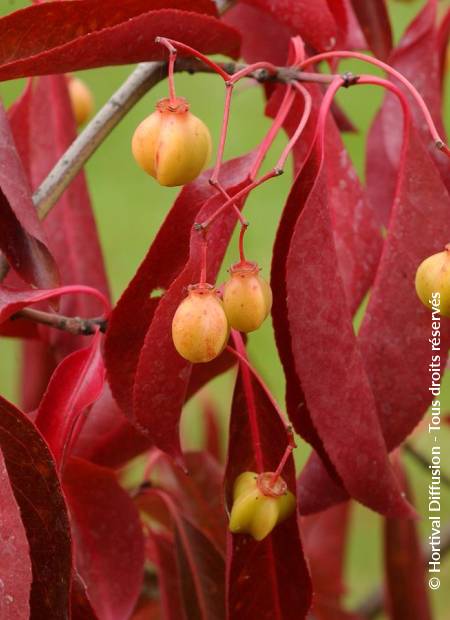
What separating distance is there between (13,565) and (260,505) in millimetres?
196

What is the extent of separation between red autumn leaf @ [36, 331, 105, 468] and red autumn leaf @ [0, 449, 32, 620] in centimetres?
12

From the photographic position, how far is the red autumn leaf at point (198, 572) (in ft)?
3.25

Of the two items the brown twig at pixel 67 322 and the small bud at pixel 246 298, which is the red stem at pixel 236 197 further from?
the brown twig at pixel 67 322

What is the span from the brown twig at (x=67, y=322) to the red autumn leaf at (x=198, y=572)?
0.23 m

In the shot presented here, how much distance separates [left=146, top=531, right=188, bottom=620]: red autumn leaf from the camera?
1.09m

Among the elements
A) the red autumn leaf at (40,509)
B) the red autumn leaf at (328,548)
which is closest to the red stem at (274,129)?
the red autumn leaf at (40,509)

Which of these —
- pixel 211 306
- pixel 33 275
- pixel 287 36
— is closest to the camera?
pixel 211 306

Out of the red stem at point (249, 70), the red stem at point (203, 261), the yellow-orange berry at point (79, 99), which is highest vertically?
the yellow-orange berry at point (79, 99)

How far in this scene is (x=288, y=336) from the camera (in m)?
0.81

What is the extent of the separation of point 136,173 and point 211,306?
351 cm

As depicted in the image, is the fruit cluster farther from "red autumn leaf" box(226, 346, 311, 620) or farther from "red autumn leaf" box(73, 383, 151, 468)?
A: "red autumn leaf" box(73, 383, 151, 468)

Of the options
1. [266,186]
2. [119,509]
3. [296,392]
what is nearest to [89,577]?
[119,509]

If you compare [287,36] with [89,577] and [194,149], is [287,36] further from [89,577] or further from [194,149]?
[89,577]

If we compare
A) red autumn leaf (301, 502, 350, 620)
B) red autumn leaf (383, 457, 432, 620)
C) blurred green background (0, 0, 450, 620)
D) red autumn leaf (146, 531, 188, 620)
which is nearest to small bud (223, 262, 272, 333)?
red autumn leaf (146, 531, 188, 620)
